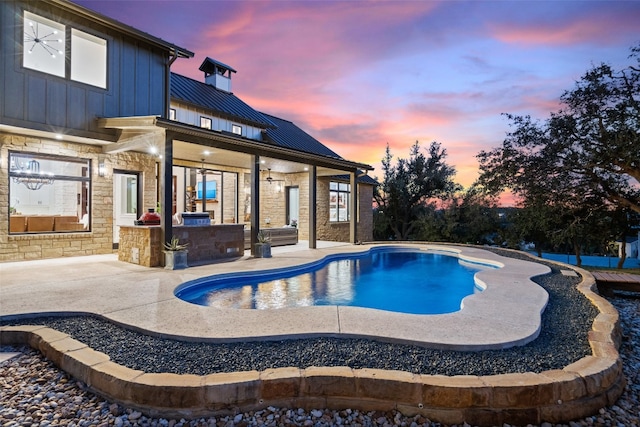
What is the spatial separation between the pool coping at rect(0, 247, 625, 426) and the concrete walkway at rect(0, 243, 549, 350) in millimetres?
754

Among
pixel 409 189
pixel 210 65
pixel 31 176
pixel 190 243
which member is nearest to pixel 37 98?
pixel 31 176

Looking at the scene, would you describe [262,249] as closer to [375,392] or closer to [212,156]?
[212,156]

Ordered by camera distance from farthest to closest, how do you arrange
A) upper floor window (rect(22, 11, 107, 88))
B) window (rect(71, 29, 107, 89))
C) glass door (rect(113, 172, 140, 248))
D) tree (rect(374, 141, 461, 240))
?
tree (rect(374, 141, 461, 240))
glass door (rect(113, 172, 140, 248))
window (rect(71, 29, 107, 89))
upper floor window (rect(22, 11, 107, 88))

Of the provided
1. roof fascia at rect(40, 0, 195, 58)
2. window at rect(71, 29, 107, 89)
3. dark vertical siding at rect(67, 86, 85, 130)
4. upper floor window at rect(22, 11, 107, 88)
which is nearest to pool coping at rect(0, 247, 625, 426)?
dark vertical siding at rect(67, 86, 85, 130)

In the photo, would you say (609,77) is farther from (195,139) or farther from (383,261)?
(195,139)

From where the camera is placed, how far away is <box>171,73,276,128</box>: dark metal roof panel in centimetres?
1196

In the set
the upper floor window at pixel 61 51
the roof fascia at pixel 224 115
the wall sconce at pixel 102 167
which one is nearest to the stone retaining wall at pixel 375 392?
the wall sconce at pixel 102 167

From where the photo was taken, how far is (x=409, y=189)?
825 inches

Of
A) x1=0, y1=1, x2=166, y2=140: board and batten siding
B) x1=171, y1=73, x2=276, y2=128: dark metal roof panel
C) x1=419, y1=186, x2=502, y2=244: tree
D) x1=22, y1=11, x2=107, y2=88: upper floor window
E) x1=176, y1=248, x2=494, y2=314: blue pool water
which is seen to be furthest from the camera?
x1=419, y1=186, x2=502, y2=244: tree

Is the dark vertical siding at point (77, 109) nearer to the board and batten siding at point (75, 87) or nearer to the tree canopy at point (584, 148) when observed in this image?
the board and batten siding at point (75, 87)

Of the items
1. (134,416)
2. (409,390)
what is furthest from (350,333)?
(134,416)

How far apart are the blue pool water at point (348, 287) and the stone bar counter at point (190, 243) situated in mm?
1786

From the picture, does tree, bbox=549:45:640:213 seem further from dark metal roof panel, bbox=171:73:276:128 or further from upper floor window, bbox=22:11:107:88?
upper floor window, bbox=22:11:107:88

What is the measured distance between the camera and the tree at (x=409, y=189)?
66.9 feet
